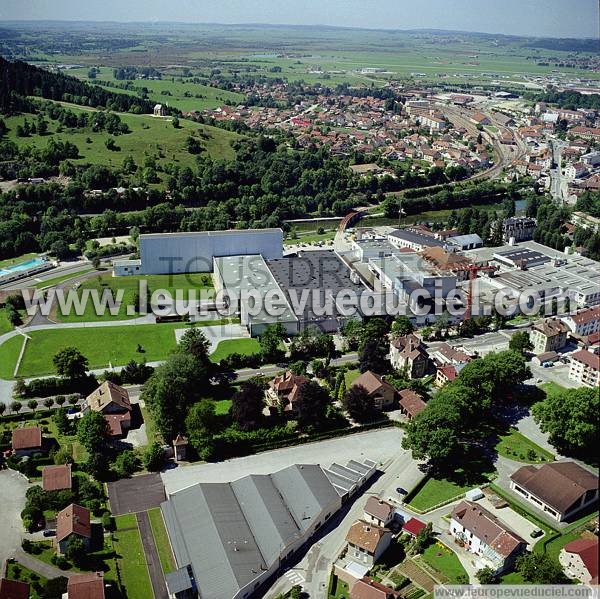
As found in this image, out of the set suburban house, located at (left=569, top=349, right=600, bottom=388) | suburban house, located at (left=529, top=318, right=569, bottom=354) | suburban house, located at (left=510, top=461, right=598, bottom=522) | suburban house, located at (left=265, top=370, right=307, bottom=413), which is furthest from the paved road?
suburban house, located at (left=529, top=318, right=569, bottom=354)

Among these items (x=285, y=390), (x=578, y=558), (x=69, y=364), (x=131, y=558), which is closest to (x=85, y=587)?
(x=131, y=558)

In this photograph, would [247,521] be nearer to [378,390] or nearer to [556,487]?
[378,390]

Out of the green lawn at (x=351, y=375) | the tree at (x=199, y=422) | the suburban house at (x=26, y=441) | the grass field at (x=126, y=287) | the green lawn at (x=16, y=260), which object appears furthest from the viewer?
the green lawn at (x=16, y=260)

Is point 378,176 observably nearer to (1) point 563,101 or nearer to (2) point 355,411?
(2) point 355,411

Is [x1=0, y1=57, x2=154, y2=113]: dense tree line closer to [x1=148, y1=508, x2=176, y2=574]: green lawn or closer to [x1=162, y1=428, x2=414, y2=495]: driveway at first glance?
[x1=162, y1=428, x2=414, y2=495]: driveway

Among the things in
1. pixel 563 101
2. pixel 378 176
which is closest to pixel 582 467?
pixel 378 176

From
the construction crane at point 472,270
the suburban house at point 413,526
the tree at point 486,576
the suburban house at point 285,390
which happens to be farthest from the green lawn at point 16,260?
the tree at point 486,576

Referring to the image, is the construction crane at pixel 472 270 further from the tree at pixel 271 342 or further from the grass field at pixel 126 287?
the grass field at pixel 126 287

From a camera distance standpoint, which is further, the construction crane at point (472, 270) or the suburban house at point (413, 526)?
the construction crane at point (472, 270)
